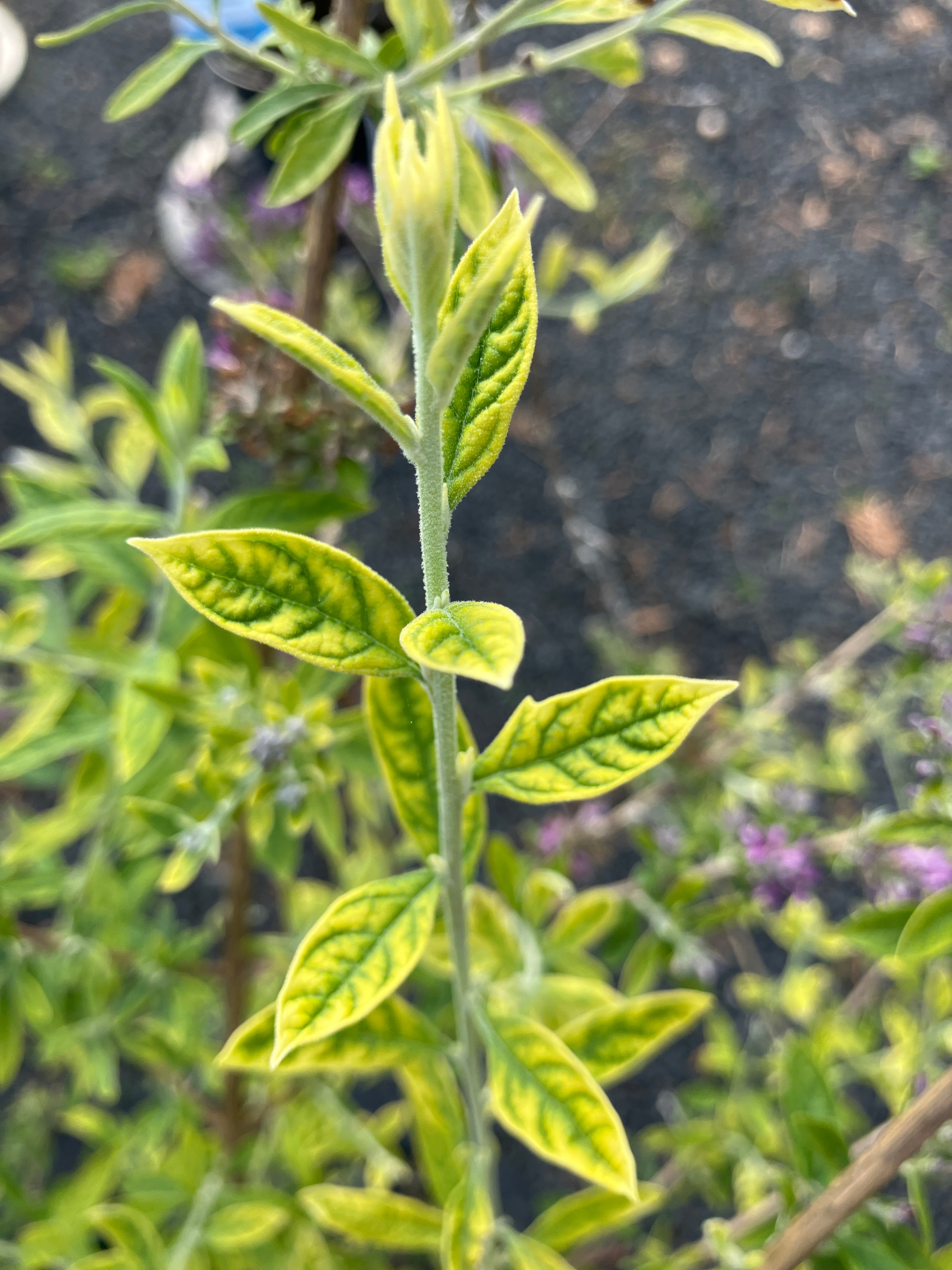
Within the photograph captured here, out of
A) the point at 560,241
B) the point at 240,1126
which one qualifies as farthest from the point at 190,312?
the point at 240,1126

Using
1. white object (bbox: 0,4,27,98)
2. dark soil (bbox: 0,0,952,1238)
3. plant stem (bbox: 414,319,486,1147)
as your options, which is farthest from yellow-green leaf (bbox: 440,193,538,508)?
white object (bbox: 0,4,27,98)

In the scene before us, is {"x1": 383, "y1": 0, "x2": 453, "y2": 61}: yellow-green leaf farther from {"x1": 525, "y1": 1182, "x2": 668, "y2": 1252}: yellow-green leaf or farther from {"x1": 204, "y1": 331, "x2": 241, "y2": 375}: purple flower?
{"x1": 525, "y1": 1182, "x2": 668, "y2": 1252}: yellow-green leaf

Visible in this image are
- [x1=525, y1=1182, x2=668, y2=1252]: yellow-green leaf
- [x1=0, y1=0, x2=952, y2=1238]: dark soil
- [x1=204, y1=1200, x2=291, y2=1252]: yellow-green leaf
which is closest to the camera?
[x1=525, y1=1182, x2=668, y2=1252]: yellow-green leaf

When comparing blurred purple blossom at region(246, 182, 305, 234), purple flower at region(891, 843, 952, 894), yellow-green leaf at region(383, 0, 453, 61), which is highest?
yellow-green leaf at region(383, 0, 453, 61)

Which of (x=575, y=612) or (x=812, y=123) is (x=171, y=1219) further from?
(x=812, y=123)

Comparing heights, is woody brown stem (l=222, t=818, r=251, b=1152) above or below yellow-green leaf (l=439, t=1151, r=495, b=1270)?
below

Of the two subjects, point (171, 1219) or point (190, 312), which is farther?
point (190, 312)

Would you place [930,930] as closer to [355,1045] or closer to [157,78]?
[355,1045]
